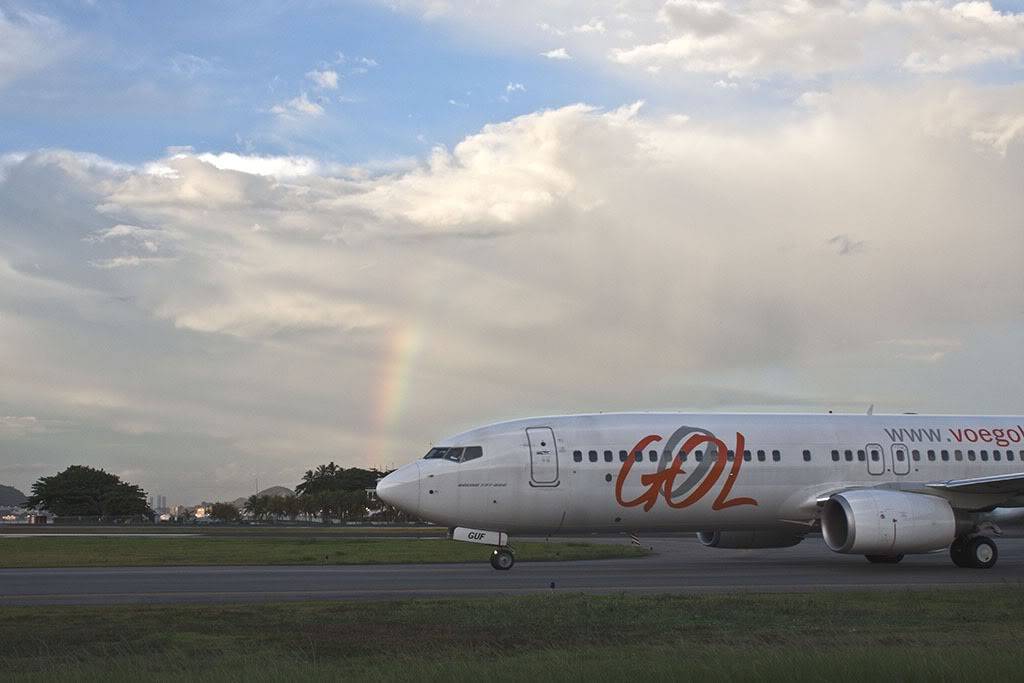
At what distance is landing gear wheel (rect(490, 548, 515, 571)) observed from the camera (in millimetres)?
27984

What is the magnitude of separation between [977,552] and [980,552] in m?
0.08

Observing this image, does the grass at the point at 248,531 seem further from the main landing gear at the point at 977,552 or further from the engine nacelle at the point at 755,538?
the main landing gear at the point at 977,552

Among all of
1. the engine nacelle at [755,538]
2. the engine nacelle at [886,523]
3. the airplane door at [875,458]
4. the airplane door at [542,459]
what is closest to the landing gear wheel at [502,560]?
the airplane door at [542,459]

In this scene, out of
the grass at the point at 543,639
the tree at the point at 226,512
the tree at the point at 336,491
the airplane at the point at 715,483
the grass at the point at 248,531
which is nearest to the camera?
the grass at the point at 543,639

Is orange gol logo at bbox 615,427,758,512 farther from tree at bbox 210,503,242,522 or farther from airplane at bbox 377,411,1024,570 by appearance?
tree at bbox 210,503,242,522

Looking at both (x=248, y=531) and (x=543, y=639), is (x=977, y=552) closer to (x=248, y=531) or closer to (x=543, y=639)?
(x=543, y=639)

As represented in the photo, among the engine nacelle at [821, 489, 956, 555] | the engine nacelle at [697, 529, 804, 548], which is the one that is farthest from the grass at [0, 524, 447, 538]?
the engine nacelle at [821, 489, 956, 555]

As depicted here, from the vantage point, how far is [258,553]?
122ft

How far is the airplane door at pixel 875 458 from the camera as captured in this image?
1246 inches

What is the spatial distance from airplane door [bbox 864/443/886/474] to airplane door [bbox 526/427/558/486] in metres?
8.94

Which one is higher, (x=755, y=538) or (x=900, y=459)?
(x=900, y=459)

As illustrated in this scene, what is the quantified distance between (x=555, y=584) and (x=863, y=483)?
1195 centimetres

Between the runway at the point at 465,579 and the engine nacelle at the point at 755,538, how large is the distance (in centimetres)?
51

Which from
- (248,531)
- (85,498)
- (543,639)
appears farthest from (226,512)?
(543,639)
